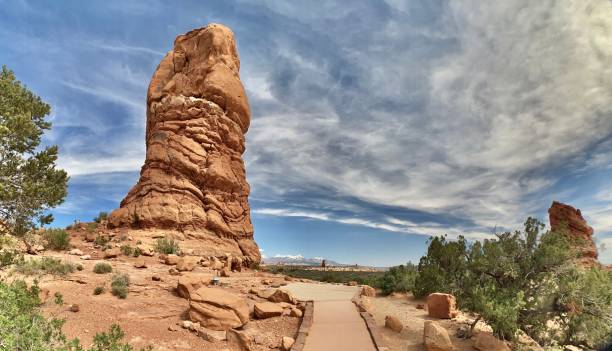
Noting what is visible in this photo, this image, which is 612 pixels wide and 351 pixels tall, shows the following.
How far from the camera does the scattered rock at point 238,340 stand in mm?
9148

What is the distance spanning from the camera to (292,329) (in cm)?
1095

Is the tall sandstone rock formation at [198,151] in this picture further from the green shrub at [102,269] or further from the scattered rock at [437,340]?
the scattered rock at [437,340]

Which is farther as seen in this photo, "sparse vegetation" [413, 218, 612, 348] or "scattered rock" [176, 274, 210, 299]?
"scattered rock" [176, 274, 210, 299]

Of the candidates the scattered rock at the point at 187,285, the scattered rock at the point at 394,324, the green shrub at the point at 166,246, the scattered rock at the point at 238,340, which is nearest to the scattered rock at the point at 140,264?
the green shrub at the point at 166,246

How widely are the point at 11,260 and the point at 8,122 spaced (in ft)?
14.3

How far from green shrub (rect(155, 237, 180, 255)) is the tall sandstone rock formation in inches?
102

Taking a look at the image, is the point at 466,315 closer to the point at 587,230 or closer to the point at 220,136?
the point at 220,136

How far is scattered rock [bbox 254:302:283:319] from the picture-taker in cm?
1156

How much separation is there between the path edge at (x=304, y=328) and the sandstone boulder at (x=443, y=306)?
491cm

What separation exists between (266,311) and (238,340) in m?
2.27

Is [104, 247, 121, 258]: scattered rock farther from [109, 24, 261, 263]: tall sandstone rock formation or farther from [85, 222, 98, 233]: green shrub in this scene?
[85, 222, 98, 233]: green shrub

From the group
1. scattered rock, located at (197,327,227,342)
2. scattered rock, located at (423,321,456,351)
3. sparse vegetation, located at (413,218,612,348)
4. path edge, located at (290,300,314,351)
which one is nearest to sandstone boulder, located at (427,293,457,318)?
sparse vegetation, located at (413,218,612,348)

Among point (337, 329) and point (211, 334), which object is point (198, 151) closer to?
point (211, 334)

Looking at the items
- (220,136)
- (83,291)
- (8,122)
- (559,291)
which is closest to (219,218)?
(220,136)
